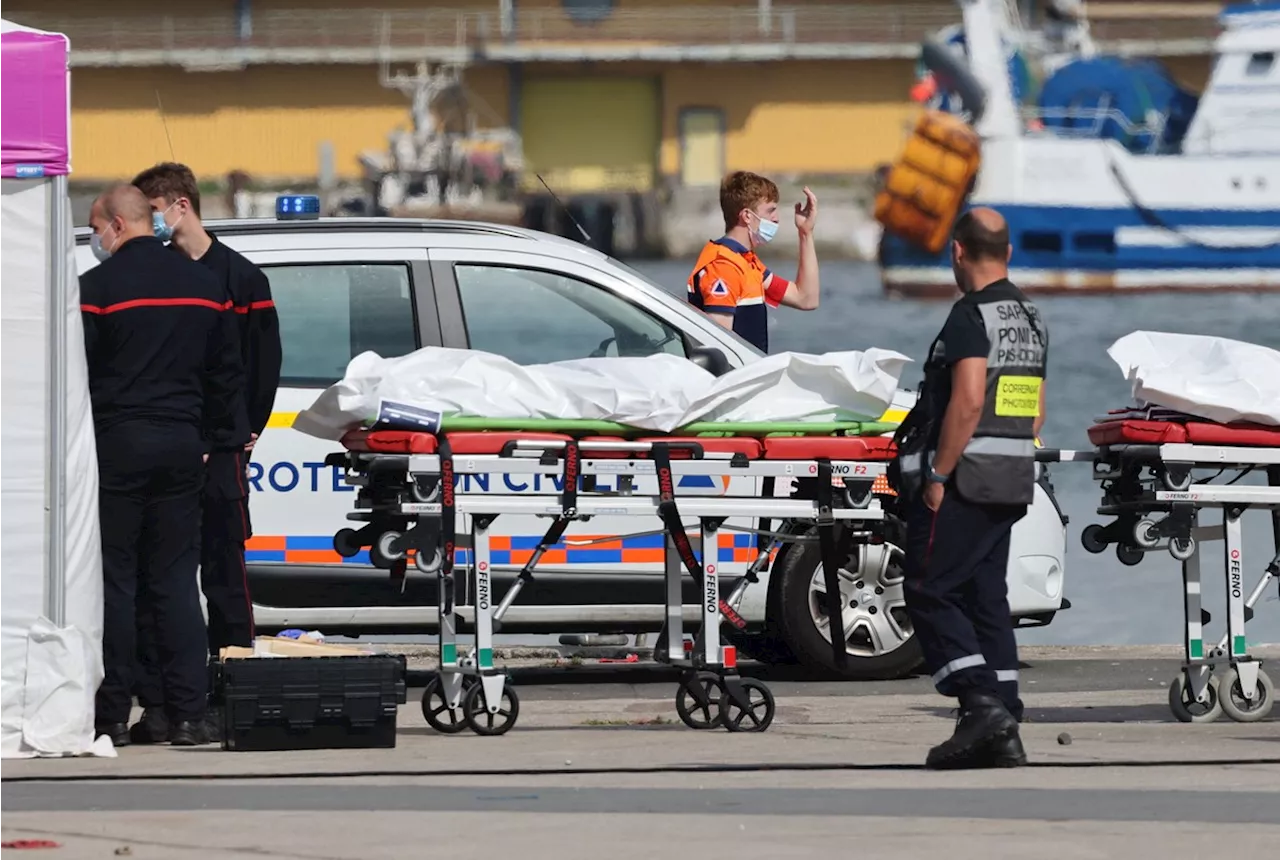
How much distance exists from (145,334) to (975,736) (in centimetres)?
273

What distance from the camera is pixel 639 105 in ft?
255

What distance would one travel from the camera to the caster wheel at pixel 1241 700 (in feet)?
27.5

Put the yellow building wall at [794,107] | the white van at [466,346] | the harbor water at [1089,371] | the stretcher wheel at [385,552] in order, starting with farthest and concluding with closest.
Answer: the yellow building wall at [794,107] < the harbor water at [1089,371] < the white van at [466,346] < the stretcher wheel at [385,552]

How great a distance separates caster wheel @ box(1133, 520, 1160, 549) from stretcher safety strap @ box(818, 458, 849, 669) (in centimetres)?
98

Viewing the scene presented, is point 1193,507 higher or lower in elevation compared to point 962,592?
higher

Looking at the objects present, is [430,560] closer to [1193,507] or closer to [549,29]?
[1193,507]

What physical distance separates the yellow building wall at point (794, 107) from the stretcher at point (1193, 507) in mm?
66843

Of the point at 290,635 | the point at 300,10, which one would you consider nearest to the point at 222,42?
the point at 300,10

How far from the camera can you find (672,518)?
7961 mm

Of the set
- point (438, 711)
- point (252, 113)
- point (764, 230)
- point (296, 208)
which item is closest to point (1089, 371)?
point (764, 230)

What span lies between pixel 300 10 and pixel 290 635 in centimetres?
6882

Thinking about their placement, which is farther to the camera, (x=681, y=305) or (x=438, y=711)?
(x=681, y=305)

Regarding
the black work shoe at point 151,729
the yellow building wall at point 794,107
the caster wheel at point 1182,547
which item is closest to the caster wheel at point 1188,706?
the caster wheel at point 1182,547

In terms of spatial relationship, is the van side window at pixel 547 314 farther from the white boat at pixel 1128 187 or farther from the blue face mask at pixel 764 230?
the white boat at pixel 1128 187
